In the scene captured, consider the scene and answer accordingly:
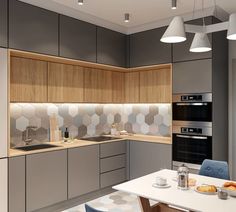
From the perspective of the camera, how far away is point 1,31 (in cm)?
298

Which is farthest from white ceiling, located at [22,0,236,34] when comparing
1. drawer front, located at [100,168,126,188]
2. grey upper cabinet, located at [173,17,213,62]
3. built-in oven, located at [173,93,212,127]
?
drawer front, located at [100,168,126,188]

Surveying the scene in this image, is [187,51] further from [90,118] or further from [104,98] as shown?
[90,118]

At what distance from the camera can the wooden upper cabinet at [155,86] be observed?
4512mm

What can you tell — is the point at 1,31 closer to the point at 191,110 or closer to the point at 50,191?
the point at 50,191

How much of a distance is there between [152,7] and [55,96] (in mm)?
2005

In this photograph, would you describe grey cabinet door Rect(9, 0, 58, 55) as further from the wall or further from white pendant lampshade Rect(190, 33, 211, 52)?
the wall

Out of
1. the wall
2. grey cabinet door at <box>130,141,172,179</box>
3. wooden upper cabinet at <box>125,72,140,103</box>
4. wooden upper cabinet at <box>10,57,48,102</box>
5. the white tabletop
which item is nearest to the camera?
the white tabletop

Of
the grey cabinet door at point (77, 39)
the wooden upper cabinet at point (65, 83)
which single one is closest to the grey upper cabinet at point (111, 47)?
the grey cabinet door at point (77, 39)

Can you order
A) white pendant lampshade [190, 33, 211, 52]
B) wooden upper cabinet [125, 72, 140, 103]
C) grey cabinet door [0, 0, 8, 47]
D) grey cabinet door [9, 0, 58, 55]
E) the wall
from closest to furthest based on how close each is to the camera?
white pendant lampshade [190, 33, 211, 52]
grey cabinet door [0, 0, 8, 47]
grey cabinet door [9, 0, 58, 55]
the wall
wooden upper cabinet [125, 72, 140, 103]

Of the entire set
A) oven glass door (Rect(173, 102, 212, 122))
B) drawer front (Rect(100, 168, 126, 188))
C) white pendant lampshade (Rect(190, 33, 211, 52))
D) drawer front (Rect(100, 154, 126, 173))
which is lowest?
drawer front (Rect(100, 168, 126, 188))

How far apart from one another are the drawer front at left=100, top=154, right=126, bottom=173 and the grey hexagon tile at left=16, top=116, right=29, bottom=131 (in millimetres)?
1343

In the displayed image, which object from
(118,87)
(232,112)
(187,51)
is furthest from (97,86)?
(232,112)

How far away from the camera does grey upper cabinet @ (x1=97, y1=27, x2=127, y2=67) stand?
425 centimetres

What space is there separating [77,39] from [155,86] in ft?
5.49
